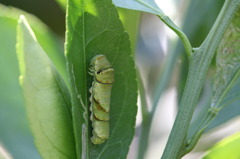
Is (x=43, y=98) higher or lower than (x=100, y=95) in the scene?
higher

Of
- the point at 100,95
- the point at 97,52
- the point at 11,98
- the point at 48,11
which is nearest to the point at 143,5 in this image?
the point at 97,52

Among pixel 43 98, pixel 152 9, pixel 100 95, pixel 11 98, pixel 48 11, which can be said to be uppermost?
pixel 152 9

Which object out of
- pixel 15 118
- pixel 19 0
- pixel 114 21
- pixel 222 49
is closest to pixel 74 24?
pixel 114 21

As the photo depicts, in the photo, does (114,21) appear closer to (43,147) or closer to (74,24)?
(74,24)

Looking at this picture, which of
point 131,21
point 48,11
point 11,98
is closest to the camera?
point 11,98

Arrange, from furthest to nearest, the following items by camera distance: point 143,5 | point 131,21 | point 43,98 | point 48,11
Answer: point 48,11 → point 131,21 → point 143,5 → point 43,98

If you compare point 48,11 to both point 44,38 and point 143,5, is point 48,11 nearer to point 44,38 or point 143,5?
point 44,38

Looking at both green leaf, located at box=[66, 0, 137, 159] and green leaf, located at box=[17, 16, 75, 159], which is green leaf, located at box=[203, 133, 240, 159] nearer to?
green leaf, located at box=[66, 0, 137, 159]

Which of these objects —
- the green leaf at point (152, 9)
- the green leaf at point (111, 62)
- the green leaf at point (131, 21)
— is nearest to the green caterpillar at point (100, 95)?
the green leaf at point (111, 62)
